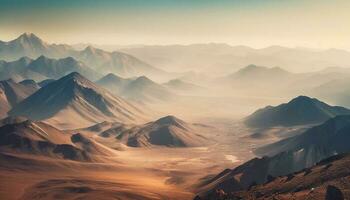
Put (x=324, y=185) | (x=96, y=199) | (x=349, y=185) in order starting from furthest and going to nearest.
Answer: (x=96, y=199) < (x=324, y=185) < (x=349, y=185)

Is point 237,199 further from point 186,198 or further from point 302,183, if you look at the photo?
point 186,198

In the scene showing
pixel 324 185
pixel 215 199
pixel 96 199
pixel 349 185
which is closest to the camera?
pixel 349 185

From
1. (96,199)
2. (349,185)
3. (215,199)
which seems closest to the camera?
(349,185)

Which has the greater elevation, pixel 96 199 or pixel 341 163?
pixel 341 163

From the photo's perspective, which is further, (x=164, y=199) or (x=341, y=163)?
(x=164, y=199)

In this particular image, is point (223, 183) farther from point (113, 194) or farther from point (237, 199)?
point (237, 199)

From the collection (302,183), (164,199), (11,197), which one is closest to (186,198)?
(164,199)

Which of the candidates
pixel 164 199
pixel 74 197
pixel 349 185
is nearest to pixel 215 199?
pixel 349 185

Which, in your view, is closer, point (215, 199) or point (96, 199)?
point (215, 199)

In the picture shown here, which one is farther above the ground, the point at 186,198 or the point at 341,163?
the point at 341,163
